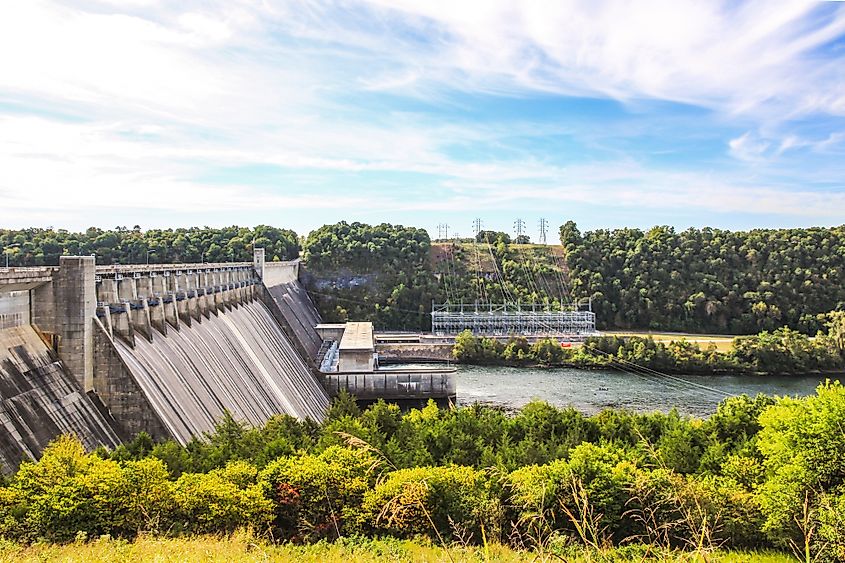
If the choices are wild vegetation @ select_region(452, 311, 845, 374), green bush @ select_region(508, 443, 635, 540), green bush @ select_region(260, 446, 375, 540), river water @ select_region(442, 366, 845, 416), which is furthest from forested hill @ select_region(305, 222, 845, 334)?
green bush @ select_region(260, 446, 375, 540)

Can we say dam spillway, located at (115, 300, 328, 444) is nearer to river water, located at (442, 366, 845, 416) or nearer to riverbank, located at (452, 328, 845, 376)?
river water, located at (442, 366, 845, 416)

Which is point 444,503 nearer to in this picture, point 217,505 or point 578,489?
point 578,489

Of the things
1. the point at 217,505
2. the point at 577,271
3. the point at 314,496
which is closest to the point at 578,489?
the point at 314,496

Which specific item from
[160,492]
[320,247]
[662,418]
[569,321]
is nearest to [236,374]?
[160,492]

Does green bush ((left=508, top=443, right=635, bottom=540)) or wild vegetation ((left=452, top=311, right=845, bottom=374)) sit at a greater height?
green bush ((left=508, top=443, right=635, bottom=540))

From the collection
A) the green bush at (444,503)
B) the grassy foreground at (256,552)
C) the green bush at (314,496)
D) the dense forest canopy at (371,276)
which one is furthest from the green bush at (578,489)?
the dense forest canopy at (371,276)

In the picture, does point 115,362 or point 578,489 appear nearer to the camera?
point 578,489
